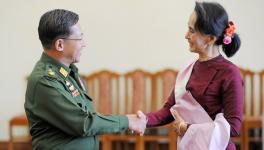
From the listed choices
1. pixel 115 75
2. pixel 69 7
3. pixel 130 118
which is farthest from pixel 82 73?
pixel 130 118

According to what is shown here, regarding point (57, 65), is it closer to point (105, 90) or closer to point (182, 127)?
point (182, 127)

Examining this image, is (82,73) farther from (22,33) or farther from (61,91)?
(61,91)

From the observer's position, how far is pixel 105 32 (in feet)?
16.2

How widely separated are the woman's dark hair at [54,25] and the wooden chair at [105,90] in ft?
8.98

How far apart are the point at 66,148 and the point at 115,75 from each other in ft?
9.41

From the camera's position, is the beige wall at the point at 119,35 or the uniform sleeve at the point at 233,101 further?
the beige wall at the point at 119,35

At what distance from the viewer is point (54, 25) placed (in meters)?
1.97

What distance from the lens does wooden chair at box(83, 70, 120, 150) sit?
4746mm

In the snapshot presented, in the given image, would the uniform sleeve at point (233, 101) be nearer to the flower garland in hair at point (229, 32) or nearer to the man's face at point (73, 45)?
the flower garland in hair at point (229, 32)

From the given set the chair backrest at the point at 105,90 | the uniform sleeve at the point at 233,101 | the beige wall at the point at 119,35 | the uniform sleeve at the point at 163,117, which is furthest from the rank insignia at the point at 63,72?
the beige wall at the point at 119,35

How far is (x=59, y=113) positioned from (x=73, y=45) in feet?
1.21

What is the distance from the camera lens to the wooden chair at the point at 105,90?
4746mm

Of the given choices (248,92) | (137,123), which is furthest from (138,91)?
(137,123)

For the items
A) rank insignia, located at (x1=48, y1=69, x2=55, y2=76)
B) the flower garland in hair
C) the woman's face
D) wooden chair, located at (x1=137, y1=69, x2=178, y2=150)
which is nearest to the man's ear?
rank insignia, located at (x1=48, y1=69, x2=55, y2=76)
